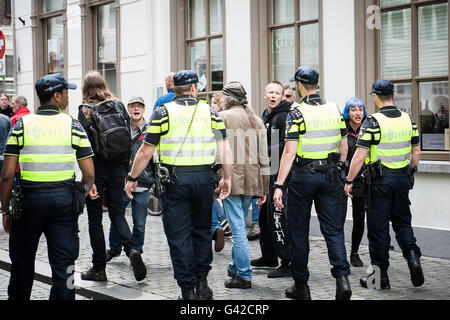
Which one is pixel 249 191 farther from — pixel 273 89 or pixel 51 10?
pixel 51 10

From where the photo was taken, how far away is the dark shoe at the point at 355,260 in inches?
304

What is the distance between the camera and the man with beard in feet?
23.4

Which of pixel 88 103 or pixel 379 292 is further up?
pixel 88 103

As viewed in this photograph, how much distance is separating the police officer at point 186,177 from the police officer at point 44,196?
83 cm

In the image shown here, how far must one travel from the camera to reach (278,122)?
7.32 metres

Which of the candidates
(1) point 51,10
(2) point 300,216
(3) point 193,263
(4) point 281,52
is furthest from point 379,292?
(1) point 51,10

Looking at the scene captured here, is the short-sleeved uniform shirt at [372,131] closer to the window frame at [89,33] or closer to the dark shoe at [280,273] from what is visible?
the dark shoe at [280,273]

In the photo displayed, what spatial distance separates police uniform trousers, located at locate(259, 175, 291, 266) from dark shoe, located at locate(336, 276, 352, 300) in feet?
3.82

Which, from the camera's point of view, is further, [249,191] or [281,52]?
[281,52]

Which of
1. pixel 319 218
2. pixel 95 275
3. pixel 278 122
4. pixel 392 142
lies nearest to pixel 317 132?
pixel 319 218

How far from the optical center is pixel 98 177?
6.88 metres

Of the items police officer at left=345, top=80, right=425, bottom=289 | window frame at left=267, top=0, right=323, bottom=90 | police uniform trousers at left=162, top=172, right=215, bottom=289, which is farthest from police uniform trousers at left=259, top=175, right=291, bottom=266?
window frame at left=267, top=0, right=323, bottom=90

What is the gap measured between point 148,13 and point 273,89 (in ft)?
22.3
